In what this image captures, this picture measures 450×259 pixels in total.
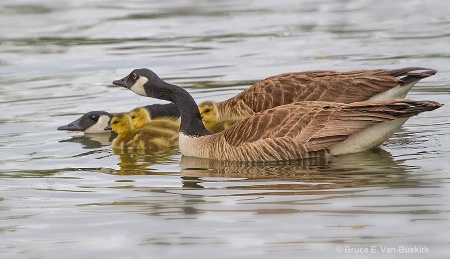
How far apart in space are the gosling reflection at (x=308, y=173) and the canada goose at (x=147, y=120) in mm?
1186

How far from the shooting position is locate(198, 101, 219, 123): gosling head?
44.6ft

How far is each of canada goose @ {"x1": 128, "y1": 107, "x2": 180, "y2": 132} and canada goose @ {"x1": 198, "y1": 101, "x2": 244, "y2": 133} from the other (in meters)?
0.32

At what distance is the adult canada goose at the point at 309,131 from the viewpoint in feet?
36.8

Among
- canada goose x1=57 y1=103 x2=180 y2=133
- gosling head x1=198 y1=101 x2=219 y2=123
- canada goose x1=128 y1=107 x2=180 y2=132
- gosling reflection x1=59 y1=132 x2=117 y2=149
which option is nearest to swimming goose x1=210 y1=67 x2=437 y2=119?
gosling head x1=198 y1=101 x2=219 y2=123

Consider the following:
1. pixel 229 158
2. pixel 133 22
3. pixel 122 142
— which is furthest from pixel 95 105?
pixel 133 22

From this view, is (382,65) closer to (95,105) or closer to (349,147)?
(95,105)

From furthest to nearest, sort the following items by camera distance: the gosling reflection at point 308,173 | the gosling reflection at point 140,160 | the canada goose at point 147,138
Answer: the canada goose at point 147,138 → the gosling reflection at point 140,160 → the gosling reflection at point 308,173

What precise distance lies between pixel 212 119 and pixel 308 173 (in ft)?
9.42

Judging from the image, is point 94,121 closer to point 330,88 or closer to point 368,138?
point 330,88

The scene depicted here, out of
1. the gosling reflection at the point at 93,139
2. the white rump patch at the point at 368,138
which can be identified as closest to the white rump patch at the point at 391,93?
the white rump patch at the point at 368,138

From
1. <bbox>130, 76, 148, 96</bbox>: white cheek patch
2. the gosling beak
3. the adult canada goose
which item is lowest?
the gosling beak

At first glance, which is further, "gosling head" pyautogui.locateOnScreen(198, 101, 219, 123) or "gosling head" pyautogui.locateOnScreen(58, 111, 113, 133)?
"gosling head" pyautogui.locateOnScreen(58, 111, 113, 133)

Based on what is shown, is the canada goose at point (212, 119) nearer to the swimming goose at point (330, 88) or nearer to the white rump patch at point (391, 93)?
the swimming goose at point (330, 88)

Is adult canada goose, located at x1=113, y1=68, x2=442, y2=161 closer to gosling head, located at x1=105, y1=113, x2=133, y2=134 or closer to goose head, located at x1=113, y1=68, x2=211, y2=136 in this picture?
goose head, located at x1=113, y1=68, x2=211, y2=136
